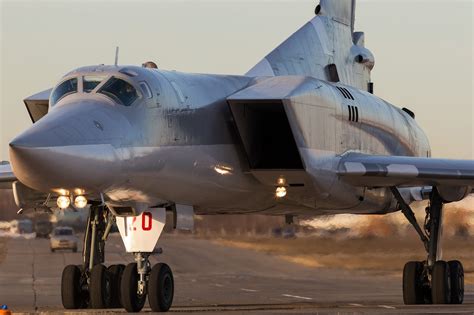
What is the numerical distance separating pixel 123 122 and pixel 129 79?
110cm

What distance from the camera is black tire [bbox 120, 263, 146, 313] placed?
835 inches

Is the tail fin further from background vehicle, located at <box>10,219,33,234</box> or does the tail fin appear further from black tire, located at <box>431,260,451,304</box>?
background vehicle, located at <box>10,219,33,234</box>

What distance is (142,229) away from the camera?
21531 millimetres

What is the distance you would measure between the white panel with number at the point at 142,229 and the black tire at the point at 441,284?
5.62m

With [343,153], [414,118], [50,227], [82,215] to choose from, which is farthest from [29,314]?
[50,227]

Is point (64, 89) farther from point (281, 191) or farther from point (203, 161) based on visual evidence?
point (281, 191)

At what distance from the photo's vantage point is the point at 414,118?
3047 cm

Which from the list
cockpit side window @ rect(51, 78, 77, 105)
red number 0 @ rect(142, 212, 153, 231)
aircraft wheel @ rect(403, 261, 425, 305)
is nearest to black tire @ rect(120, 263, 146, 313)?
red number 0 @ rect(142, 212, 153, 231)

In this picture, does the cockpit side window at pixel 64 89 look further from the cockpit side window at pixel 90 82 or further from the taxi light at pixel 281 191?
the taxi light at pixel 281 191

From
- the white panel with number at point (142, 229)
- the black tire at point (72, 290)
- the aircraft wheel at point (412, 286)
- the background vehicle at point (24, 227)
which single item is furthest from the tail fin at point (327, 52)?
the background vehicle at point (24, 227)

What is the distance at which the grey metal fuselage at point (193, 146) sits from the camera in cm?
1875

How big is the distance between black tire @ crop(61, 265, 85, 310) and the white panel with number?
3.04 meters

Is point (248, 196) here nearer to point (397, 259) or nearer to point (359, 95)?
point (359, 95)

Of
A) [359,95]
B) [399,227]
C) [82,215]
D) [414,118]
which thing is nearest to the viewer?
[359,95]
